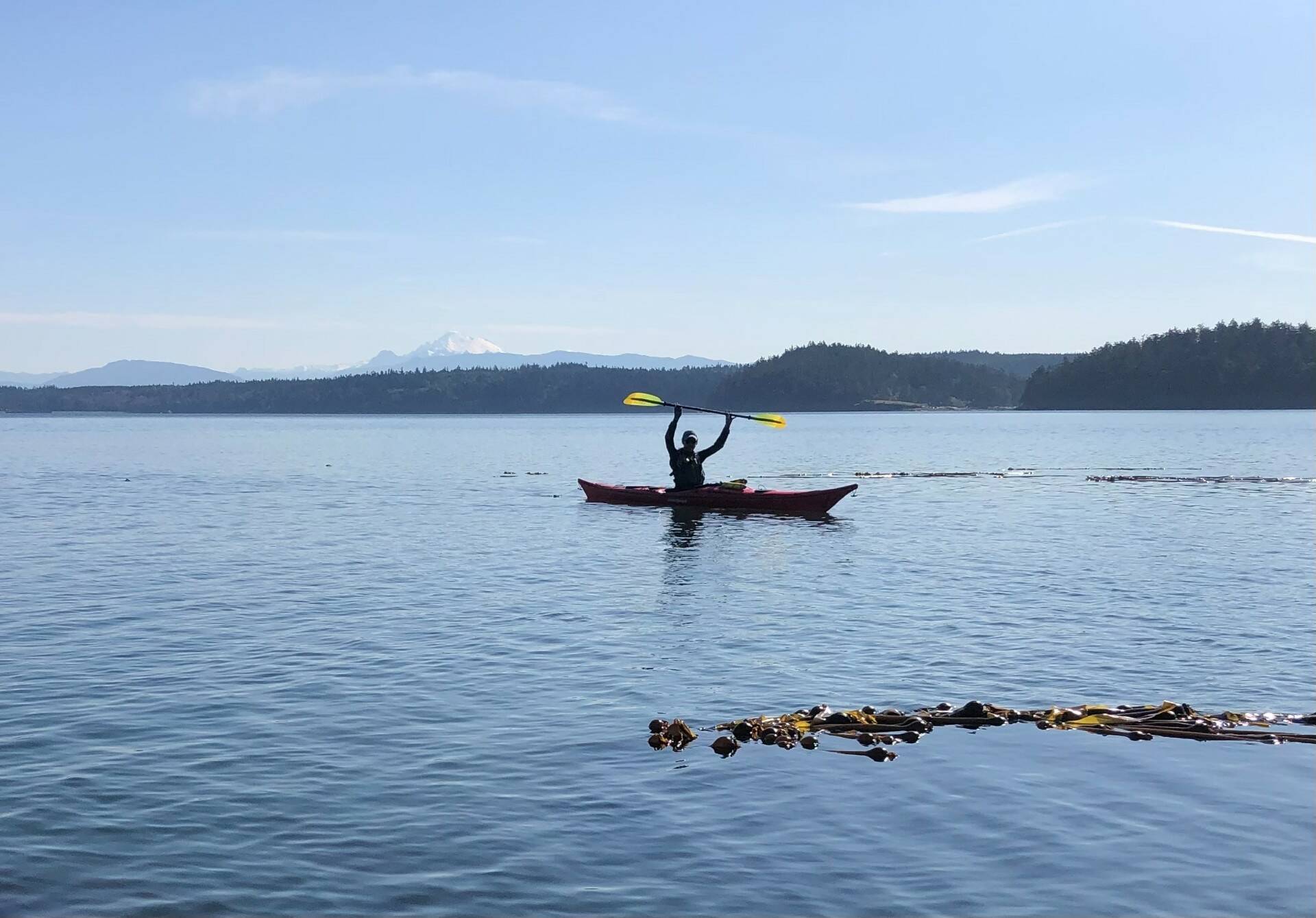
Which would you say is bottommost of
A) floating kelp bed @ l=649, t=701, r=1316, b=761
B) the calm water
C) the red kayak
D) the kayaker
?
the calm water

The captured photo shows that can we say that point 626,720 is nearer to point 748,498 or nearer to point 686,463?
point 748,498

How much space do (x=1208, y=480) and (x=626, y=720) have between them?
183ft

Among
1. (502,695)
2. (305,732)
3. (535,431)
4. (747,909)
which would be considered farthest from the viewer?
(535,431)

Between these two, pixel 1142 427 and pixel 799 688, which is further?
pixel 1142 427

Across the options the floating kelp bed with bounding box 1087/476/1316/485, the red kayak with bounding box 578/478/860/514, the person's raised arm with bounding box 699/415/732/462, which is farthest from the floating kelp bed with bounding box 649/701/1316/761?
the floating kelp bed with bounding box 1087/476/1316/485

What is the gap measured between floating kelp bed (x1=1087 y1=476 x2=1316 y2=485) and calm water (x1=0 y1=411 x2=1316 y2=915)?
25265mm

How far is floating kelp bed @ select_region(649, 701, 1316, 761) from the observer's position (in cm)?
1377

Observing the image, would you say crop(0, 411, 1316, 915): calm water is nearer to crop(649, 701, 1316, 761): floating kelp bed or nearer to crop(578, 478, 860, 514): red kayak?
crop(649, 701, 1316, 761): floating kelp bed

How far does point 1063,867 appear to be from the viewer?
403 inches

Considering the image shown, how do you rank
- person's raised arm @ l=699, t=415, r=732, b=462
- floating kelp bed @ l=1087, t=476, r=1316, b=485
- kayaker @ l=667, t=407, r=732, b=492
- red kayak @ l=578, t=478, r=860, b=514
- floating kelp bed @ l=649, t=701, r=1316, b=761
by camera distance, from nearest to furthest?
floating kelp bed @ l=649, t=701, r=1316, b=761
person's raised arm @ l=699, t=415, r=732, b=462
red kayak @ l=578, t=478, r=860, b=514
kayaker @ l=667, t=407, r=732, b=492
floating kelp bed @ l=1087, t=476, r=1316, b=485

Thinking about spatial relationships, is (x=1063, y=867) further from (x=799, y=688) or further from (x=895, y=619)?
(x=895, y=619)

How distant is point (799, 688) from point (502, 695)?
3.87 m

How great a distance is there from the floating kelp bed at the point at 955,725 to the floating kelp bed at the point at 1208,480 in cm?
5063

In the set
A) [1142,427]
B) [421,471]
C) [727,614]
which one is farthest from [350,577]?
[1142,427]
